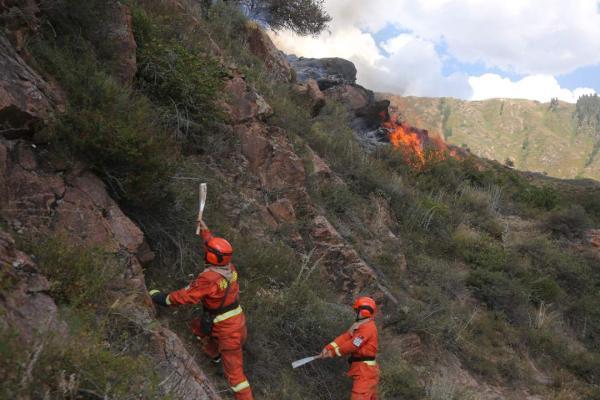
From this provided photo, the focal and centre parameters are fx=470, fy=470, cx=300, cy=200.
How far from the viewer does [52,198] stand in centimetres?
381

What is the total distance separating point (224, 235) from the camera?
18.4 ft

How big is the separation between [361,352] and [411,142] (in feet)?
42.1

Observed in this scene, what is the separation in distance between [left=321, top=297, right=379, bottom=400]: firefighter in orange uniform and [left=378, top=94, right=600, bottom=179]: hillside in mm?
129487

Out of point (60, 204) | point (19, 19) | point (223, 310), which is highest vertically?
point (19, 19)

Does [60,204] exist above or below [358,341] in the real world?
above

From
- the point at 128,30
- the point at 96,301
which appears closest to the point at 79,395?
the point at 96,301

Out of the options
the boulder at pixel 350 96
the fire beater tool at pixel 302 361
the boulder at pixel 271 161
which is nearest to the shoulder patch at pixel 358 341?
the fire beater tool at pixel 302 361

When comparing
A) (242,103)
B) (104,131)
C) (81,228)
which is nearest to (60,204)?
(81,228)

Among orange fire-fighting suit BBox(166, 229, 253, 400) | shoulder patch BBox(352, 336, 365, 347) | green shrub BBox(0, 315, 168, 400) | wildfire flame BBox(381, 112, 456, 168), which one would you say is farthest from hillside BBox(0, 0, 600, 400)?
wildfire flame BBox(381, 112, 456, 168)

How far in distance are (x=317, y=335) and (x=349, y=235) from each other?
301 cm

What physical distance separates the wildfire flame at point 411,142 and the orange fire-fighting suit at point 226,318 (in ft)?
36.2

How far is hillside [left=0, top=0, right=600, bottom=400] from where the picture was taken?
3248 mm

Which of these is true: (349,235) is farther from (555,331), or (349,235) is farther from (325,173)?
(555,331)

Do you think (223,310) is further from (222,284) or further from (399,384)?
(399,384)
